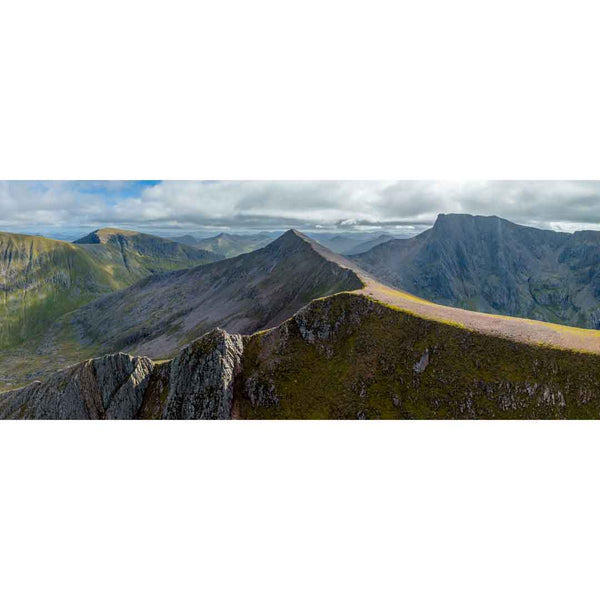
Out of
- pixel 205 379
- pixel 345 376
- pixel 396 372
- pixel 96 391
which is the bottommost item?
pixel 96 391

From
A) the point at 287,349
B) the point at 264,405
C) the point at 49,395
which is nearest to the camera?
the point at 264,405

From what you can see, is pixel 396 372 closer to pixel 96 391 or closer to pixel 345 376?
pixel 345 376

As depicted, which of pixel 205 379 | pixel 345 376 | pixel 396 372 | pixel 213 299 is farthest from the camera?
pixel 213 299

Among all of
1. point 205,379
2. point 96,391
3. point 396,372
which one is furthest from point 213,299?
point 396,372

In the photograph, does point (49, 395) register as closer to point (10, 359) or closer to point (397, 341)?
point (397, 341)

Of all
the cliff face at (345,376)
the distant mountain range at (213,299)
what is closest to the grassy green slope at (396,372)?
the cliff face at (345,376)

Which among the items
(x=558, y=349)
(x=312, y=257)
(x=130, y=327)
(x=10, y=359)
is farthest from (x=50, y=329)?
(x=558, y=349)
